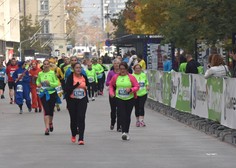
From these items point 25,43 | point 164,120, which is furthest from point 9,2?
point 164,120

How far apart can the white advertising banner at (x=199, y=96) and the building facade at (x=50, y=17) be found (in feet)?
364

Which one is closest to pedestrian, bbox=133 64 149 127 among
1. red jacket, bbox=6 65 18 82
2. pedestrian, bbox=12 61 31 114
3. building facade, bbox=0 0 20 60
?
pedestrian, bbox=12 61 31 114

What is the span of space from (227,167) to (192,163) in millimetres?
678

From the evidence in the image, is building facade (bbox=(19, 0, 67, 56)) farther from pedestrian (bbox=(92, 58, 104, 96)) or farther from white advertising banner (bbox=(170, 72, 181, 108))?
white advertising banner (bbox=(170, 72, 181, 108))

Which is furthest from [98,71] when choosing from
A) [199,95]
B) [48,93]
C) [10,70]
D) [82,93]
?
[82,93]

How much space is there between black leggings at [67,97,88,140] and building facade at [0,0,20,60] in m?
66.1

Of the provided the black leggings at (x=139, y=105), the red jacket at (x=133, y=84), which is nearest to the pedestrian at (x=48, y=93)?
the red jacket at (x=133, y=84)

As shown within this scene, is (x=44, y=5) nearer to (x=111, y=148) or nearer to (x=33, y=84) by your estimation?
(x=33, y=84)

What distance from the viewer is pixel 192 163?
44.7 ft

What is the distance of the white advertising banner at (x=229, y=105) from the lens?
54.9 ft

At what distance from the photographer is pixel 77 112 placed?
1708cm

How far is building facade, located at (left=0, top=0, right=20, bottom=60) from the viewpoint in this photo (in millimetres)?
88944

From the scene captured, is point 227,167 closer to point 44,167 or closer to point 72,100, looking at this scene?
point 44,167

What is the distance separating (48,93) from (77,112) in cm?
234
